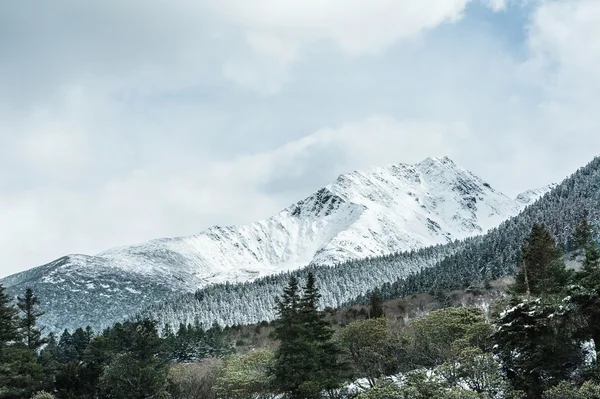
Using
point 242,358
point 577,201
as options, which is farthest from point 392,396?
point 577,201

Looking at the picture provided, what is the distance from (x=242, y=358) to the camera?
6456 centimetres

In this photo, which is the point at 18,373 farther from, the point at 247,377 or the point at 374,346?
the point at 374,346

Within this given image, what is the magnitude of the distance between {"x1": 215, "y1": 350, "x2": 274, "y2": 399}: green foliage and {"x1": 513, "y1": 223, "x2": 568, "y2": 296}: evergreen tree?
1081 inches

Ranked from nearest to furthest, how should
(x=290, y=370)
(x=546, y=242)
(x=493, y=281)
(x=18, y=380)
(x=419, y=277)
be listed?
(x=290, y=370) < (x=18, y=380) < (x=546, y=242) < (x=493, y=281) < (x=419, y=277)

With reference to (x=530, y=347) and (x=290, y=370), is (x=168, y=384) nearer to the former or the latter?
(x=290, y=370)

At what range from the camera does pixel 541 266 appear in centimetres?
6209

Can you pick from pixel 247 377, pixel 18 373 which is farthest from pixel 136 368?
pixel 18 373

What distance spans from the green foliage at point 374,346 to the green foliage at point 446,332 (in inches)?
78.6

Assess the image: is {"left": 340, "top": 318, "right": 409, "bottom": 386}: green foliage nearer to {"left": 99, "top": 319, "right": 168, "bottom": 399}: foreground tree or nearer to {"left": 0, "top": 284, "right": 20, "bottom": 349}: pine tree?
{"left": 99, "top": 319, "right": 168, "bottom": 399}: foreground tree

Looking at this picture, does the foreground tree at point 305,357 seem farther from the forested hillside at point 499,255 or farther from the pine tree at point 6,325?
the forested hillside at point 499,255

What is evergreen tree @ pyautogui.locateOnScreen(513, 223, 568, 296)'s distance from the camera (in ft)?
179

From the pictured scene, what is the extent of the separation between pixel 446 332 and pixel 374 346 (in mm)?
7716

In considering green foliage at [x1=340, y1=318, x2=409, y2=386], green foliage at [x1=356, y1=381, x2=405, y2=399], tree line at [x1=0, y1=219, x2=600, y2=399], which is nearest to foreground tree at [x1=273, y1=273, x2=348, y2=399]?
tree line at [x1=0, y1=219, x2=600, y2=399]

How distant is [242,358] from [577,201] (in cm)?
16675
